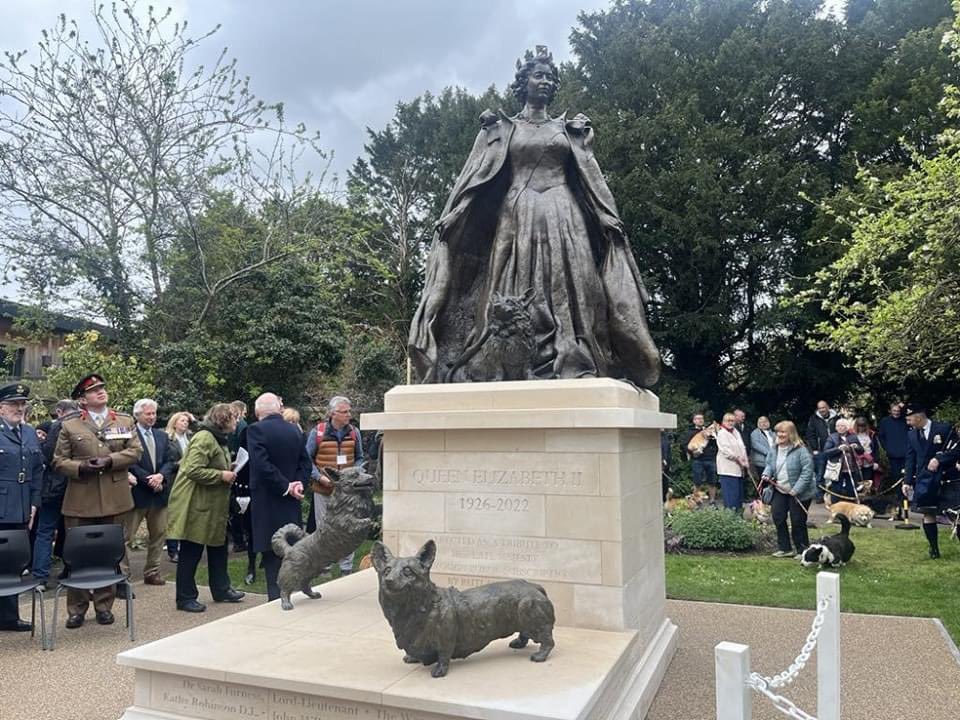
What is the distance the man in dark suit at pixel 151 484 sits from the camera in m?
8.38

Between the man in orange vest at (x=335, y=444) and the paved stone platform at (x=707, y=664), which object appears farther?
the man in orange vest at (x=335, y=444)

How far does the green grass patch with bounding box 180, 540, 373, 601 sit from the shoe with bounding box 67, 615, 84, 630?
1.30 m

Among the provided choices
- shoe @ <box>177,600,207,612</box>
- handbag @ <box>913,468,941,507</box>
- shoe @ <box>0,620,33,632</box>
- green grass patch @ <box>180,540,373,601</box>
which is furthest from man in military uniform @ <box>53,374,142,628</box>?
handbag @ <box>913,468,941,507</box>

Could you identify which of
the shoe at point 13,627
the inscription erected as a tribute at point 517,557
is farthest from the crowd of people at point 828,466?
the shoe at point 13,627

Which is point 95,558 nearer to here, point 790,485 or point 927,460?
point 790,485

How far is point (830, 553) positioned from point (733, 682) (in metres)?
7.35

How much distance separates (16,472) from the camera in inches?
264

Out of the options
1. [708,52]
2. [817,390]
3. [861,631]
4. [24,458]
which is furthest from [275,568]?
[708,52]

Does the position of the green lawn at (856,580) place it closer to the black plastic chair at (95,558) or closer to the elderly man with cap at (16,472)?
the black plastic chair at (95,558)

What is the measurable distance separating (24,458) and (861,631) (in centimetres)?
740

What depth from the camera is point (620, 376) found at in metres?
5.59

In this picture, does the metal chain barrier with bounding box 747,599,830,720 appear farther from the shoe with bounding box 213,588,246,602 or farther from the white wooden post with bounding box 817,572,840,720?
the shoe with bounding box 213,588,246,602

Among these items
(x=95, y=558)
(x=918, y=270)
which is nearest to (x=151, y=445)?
(x=95, y=558)

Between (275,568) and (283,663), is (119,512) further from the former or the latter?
(283,663)
